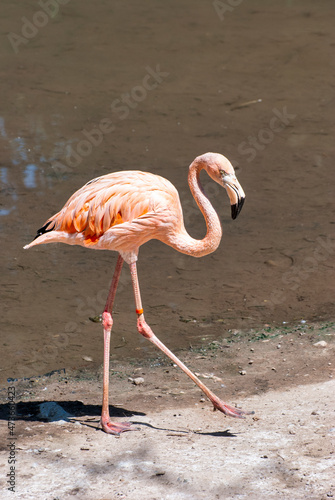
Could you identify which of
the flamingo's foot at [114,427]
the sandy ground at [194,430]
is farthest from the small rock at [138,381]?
the flamingo's foot at [114,427]

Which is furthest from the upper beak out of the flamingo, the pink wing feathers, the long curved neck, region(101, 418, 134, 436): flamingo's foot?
region(101, 418, 134, 436): flamingo's foot

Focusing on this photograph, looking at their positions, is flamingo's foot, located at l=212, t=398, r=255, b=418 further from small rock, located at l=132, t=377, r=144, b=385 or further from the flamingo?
small rock, located at l=132, t=377, r=144, b=385

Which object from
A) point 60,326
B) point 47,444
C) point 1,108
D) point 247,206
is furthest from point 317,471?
point 1,108

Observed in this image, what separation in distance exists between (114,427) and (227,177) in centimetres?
182

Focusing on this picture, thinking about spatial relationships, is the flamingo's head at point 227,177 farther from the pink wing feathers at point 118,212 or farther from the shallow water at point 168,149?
the shallow water at point 168,149

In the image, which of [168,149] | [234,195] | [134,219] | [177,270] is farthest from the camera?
[168,149]

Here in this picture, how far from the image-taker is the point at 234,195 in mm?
4734

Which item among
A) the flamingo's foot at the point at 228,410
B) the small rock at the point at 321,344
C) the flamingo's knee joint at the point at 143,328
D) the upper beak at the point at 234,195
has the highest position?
the upper beak at the point at 234,195

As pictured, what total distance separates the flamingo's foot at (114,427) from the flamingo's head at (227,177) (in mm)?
1564

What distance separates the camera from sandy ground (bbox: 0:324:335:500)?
4.06 m

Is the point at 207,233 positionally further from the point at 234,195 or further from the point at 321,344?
the point at 321,344

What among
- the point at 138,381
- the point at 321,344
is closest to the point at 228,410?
the point at 138,381

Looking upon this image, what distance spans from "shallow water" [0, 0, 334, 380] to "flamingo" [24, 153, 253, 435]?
1153 millimetres

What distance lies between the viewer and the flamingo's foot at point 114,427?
4.77m
